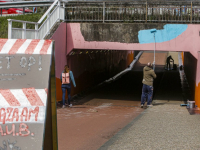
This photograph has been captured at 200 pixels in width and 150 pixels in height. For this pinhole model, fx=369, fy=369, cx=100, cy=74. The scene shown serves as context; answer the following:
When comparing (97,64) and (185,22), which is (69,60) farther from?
(97,64)


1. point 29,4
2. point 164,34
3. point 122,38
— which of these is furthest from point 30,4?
A: point 164,34

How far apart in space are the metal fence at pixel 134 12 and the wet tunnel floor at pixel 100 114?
3687 mm

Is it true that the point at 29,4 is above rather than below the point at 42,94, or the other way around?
above

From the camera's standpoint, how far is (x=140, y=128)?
Answer: 30.3ft

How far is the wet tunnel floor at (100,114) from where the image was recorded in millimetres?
8523

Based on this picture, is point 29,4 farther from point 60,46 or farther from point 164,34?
point 164,34

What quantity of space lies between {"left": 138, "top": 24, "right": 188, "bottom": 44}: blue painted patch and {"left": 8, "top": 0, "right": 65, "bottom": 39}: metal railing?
12.2ft

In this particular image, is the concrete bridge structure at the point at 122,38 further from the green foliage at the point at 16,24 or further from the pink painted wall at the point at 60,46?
the green foliage at the point at 16,24

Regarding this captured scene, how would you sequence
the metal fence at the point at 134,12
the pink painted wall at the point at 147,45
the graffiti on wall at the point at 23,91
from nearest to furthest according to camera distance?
1. the graffiti on wall at the point at 23,91
2. the pink painted wall at the point at 147,45
3. the metal fence at the point at 134,12

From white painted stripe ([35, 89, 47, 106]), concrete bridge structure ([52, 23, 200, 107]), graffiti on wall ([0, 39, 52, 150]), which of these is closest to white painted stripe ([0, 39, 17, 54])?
graffiti on wall ([0, 39, 52, 150])

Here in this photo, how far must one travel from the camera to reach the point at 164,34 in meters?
15.5

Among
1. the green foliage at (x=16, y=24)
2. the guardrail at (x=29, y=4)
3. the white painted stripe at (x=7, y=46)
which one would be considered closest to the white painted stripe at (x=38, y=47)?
the white painted stripe at (x=7, y=46)

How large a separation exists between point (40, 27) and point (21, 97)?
1039 centimetres

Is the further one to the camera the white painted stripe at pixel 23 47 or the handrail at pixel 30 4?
the handrail at pixel 30 4
